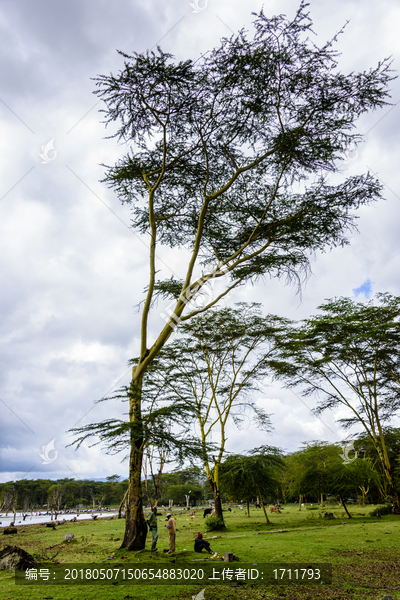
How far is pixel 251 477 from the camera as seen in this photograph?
55.1ft

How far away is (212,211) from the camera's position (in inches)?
379

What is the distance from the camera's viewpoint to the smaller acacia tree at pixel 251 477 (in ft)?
55.9

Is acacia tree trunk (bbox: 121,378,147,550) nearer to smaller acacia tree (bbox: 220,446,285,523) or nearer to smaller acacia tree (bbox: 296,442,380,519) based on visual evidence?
smaller acacia tree (bbox: 220,446,285,523)

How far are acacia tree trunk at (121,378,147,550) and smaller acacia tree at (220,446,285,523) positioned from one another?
33.3 feet

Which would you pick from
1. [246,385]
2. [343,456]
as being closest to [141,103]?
[246,385]

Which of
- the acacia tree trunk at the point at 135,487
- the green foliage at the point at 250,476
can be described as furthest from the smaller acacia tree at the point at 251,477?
the acacia tree trunk at the point at 135,487

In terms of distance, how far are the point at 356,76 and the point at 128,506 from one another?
1093 centimetres

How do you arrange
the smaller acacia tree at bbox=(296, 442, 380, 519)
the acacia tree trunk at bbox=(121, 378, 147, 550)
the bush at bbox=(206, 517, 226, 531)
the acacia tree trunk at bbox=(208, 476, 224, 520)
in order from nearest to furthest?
the acacia tree trunk at bbox=(121, 378, 147, 550)
the bush at bbox=(206, 517, 226, 531)
the acacia tree trunk at bbox=(208, 476, 224, 520)
the smaller acacia tree at bbox=(296, 442, 380, 519)

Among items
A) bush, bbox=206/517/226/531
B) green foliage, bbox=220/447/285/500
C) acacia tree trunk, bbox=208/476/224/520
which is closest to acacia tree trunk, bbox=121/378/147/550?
bush, bbox=206/517/226/531

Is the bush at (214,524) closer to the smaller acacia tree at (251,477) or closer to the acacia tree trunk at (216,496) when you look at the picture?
the acacia tree trunk at (216,496)

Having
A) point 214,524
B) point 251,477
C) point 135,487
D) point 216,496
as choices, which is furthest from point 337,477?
point 135,487

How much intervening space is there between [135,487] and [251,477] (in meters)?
10.5

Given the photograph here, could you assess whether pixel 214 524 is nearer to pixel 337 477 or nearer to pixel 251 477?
pixel 251 477

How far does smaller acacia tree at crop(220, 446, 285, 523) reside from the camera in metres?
17.0
